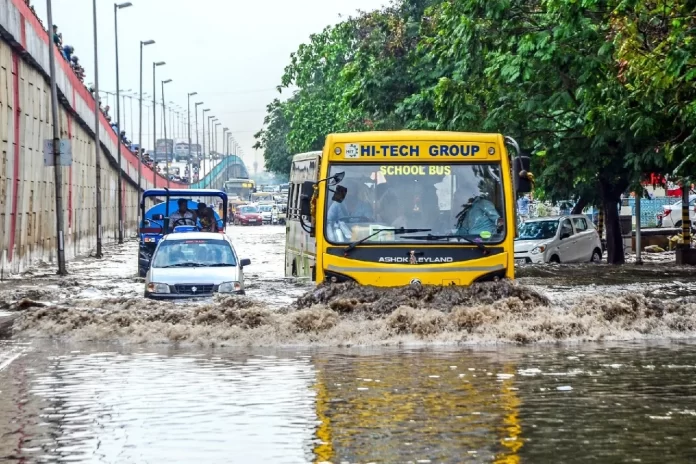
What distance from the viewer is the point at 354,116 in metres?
65.8

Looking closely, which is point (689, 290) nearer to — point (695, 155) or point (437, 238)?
point (695, 155)

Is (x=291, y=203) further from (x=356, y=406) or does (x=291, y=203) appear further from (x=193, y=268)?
(x=356, y=406)

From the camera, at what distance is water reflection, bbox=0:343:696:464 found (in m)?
9.30

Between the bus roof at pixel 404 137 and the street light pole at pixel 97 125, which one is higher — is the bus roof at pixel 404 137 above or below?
below

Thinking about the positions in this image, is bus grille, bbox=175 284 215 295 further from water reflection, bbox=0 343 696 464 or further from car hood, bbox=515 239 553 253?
car hood, bbox=515 239 553 253

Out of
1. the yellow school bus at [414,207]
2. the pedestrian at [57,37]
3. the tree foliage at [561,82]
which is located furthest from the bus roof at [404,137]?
the pedestrian at [57,37]

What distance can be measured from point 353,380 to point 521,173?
643 cm

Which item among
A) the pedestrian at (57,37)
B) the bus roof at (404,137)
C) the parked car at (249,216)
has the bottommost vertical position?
the bus roof at (404,137)

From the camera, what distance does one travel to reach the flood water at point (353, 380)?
9.49m

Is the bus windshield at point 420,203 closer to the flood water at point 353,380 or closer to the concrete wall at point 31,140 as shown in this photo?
the flood water at point 353,380

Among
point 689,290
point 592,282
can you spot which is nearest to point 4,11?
point 592,282

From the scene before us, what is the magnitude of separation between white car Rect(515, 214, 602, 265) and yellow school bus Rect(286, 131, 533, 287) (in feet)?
67.2

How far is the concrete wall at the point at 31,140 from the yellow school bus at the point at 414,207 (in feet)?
58.9

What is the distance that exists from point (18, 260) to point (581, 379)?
2773cm
